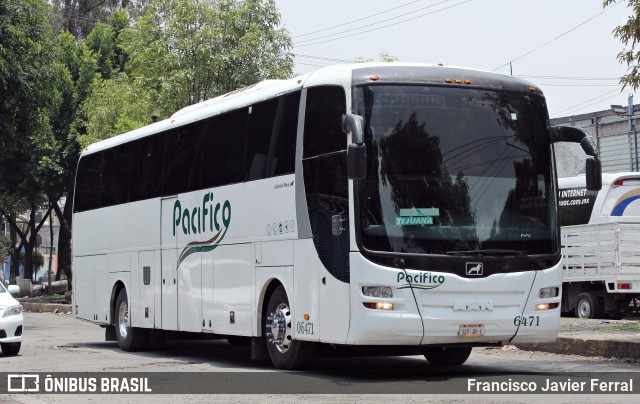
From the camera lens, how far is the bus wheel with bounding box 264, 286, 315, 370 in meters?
13.1

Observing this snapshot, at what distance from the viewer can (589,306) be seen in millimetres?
24344

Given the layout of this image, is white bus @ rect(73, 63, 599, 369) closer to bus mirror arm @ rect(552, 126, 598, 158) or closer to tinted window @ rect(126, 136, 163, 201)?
bus mirror arm @ rect(552, 126, 598, 158)

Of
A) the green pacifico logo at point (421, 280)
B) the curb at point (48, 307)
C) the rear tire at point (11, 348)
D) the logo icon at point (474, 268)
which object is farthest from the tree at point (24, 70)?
the logo icon at point (474, 268)

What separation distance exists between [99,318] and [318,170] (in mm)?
8621

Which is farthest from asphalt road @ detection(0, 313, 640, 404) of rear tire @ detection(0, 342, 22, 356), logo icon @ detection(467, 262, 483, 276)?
logo icon @ detection(467, 262, 483, 276)

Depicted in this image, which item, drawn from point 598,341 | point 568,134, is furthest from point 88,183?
point 568,134

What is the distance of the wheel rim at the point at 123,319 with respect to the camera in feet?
61.0

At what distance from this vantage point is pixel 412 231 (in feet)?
38.8

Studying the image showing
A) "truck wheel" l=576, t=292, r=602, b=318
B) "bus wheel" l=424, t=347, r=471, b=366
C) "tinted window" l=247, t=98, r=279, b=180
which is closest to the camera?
"tinted window" l=247, t=98, r=279, b=180

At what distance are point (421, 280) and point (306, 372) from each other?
226 cm

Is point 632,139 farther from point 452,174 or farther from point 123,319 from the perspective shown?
point 452,174

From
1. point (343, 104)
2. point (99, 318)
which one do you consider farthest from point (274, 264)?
point (99, 318)

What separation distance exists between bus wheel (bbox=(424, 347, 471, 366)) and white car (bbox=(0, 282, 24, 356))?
674 centimetres

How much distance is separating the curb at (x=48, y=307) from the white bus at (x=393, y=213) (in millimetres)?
21519
